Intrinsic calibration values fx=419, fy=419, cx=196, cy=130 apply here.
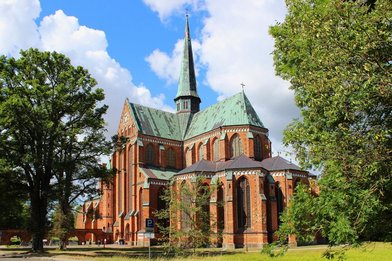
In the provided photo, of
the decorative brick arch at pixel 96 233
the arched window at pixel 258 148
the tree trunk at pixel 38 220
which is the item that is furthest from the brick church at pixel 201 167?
the tree trunk at pixel 38 220

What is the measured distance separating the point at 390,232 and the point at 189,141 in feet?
161

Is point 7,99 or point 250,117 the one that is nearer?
Answer: point 7,99

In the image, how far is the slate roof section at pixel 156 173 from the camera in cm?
5388

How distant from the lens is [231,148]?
172 ft

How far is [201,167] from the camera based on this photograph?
49062mm

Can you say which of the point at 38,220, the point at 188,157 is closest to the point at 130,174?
the point at 188,157

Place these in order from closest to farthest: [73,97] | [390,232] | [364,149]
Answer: [364,149]
[390,232]
[73,97]

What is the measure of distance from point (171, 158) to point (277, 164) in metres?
18.0

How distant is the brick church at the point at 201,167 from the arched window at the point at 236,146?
125 mm

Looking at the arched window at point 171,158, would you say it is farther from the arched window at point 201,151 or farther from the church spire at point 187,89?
the church spire at point 187,89

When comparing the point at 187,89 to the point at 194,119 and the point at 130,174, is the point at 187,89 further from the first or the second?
the point at 130,174

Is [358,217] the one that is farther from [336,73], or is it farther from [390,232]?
[336,73]

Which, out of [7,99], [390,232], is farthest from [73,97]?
[390,232]

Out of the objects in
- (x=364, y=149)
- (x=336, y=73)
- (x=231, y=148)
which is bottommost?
(x=364, y=149)
